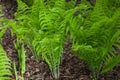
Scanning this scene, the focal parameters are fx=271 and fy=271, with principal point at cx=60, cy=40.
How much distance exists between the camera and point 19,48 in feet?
9.85

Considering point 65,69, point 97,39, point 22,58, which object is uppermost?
point 97,39

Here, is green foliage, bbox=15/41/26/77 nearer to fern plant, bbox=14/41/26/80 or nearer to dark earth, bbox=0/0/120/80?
fern plant, bbox=14/41/26/80

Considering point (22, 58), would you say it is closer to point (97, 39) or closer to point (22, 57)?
point (22, 57)

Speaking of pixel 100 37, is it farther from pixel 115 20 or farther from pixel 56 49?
pixel 56 49

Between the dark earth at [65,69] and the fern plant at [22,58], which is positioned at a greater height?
the fern plant at [22,58]

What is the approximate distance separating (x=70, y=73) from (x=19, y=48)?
2.23ft

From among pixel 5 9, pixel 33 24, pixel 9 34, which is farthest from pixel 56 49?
pixel 5 9

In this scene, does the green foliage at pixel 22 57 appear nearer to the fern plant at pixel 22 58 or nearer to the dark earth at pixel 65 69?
the fern plant at pixel 22 58

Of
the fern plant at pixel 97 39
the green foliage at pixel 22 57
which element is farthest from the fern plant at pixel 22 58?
the fern plant at pixel 97 39

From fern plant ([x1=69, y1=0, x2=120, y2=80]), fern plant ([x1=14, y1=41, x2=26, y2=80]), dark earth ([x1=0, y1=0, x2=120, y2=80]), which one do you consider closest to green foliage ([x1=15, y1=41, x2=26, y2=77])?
fern plant ([x1=14, y1=41, x2=26, y2=80])

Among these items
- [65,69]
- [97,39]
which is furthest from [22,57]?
[97,39]

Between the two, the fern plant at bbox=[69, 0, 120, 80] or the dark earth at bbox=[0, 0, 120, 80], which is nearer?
the fern plant at bbox=[69, 0, 120, 80]

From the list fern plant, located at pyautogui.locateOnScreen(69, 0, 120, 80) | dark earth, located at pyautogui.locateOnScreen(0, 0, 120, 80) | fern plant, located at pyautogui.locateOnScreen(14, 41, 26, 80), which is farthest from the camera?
dark earth, located at pyautogui.locateOnScreen(0, 0, 120, 80)

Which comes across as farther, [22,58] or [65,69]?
[65,69]
